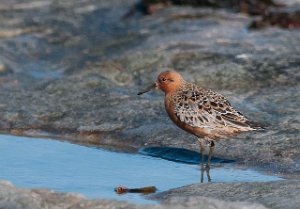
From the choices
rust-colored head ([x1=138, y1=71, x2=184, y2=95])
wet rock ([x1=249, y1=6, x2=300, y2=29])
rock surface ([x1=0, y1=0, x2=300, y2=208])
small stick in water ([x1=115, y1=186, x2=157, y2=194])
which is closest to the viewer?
small stick in water ([x1=115, y1=186, x2=157, y2=194])

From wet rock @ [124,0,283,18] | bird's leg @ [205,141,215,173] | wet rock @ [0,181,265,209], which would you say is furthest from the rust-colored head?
wet rock @ [124,0,283,18]

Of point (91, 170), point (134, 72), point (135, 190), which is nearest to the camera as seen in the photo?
point (135, 190)

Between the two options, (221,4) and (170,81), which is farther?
(221,4)

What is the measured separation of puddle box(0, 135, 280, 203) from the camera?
8.51 metres

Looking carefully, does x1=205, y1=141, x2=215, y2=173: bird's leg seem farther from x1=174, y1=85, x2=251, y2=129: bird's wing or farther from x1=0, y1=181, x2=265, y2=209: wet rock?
x1=0, y1=181, x2=265, y2=209: wet rock

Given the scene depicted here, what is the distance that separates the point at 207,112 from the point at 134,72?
374 centimetres

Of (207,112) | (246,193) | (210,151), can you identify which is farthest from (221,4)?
(246,193)

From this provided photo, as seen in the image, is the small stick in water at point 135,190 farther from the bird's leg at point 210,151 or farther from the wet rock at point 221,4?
the wet rock at point 221,4

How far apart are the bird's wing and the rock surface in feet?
1.36

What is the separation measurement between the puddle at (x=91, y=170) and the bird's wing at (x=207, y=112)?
0.51 meters

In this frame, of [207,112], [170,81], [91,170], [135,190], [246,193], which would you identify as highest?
[170,81]

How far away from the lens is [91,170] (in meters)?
9.26

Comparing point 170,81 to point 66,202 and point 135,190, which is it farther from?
point 66,202

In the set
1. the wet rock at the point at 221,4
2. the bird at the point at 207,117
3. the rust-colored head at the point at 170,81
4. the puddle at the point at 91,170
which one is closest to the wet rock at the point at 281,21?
the wet rock at the point at 221,4
